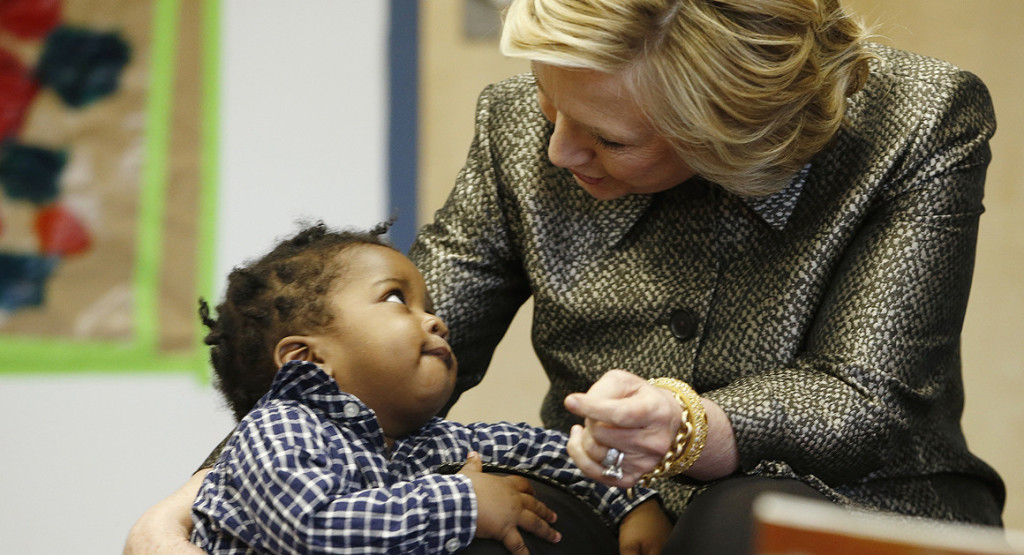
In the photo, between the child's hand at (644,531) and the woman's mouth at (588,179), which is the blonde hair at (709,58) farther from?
the child's hand at (644,531)

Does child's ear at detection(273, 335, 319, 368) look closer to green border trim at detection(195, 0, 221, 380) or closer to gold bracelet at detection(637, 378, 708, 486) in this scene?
gold bracelet at detection(637, 378, 708, 486)

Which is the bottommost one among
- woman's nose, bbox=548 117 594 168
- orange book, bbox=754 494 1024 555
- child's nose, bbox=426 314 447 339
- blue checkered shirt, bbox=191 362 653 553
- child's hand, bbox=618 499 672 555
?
child's hand, bbox=618 499 672 555

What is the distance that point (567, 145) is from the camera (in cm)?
125

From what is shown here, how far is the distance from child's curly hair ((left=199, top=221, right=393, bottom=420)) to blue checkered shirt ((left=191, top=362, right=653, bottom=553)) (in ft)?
0.27

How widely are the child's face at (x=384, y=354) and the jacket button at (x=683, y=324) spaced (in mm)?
305

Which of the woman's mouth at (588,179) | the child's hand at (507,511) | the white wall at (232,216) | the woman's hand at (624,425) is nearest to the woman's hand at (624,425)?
the woman's hand at (624,425)

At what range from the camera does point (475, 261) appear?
1.47 metres

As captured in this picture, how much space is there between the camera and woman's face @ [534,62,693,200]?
1.19m

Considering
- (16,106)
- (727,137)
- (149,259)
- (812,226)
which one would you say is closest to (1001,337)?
(812,226)

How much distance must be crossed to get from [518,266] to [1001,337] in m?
1.49

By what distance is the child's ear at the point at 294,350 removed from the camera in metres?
1.18

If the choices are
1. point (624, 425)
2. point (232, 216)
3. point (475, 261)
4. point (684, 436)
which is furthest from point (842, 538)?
point (232, 216)

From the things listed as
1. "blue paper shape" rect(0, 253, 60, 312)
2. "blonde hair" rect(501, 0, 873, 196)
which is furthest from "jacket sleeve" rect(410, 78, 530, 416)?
"blue paper shape" rect(0, 253, 60, 312)

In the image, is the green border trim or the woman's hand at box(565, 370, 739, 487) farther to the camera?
the green border trim
